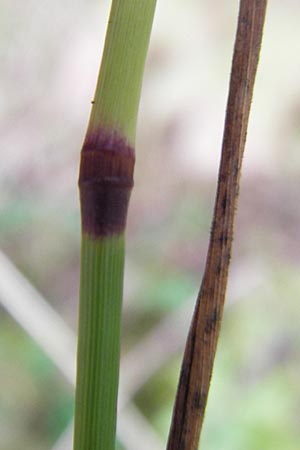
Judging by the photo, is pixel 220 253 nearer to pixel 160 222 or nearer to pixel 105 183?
pixel 105 183

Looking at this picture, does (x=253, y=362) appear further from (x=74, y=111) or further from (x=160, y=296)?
(x=74, y=111)

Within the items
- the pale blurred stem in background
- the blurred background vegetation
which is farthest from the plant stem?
the blurred background vegetation

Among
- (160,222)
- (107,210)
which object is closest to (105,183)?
(107,210)

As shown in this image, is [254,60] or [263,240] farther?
[263,240]

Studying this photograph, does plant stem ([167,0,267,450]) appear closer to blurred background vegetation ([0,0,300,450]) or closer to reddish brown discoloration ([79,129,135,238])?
reddish brown discoloration ([79,129,135,238])

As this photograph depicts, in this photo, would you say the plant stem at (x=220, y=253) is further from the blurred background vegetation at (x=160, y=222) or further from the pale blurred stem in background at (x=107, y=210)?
the blurred background vegetation at (x=160, y=222)

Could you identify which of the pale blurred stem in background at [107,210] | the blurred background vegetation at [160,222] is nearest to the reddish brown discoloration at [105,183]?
the pale blurred stem in background at [107,210]

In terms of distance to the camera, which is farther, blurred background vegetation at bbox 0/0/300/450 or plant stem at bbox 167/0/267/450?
blurred background vegetation at bbox 0/0/300/450

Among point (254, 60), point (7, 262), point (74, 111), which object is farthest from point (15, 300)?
point (254, 60)
